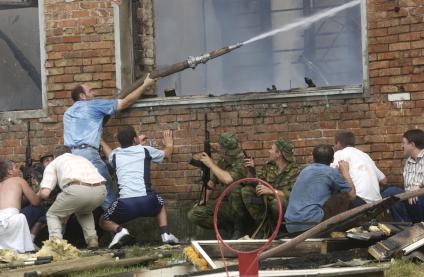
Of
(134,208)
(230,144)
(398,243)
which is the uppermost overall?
(230,144)

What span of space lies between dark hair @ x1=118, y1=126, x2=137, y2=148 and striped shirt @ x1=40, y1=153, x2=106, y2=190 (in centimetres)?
47

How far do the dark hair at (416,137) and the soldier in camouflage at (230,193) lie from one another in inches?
75.9

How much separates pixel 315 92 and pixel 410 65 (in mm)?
1136

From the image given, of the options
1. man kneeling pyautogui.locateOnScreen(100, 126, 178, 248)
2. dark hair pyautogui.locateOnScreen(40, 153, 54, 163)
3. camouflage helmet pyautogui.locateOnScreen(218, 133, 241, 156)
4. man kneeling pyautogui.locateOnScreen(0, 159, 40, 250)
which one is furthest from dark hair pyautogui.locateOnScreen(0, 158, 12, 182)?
camouflage helmet pyautogui.locateOnScreen(218, 133, 241, 156)

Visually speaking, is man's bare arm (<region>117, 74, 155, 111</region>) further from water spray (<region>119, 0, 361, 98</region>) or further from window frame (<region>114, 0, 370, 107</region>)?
window frame (<region>114, 0, 370, 107</region>)

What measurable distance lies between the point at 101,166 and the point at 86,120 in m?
0.59

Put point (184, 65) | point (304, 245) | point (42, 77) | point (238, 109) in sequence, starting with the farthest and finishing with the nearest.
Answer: point (42, 77), point (184, 65), point (238, 109), point (304, 245)

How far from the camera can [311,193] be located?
10719 mm

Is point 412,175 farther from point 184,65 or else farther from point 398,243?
point 184,65

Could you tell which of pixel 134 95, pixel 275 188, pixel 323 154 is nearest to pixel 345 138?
pixel 323 154

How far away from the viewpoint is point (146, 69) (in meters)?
13.1

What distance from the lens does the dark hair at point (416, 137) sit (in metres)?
11.1

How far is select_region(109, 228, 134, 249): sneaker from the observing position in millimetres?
11844

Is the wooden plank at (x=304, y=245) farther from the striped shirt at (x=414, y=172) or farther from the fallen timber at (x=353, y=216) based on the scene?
the striped shirt at (x=414, y=172)
